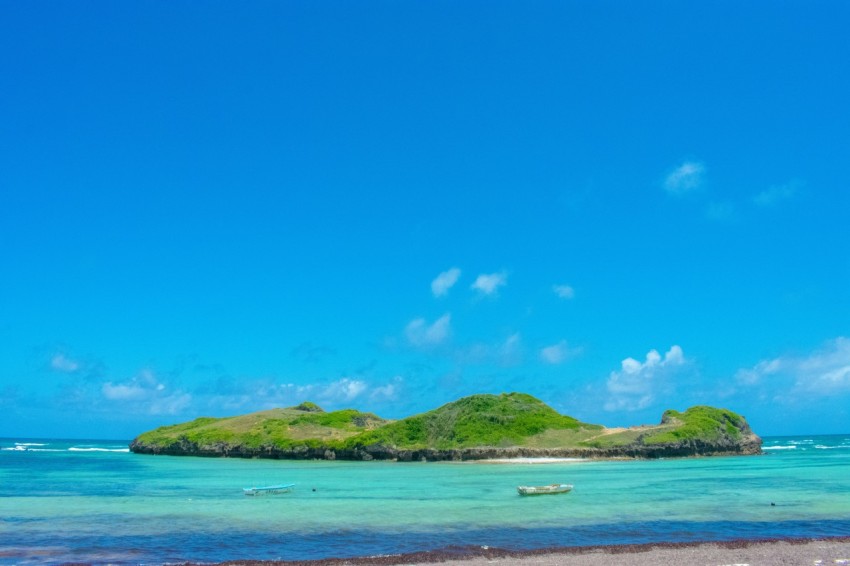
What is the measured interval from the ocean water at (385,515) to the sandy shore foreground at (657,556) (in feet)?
4.90

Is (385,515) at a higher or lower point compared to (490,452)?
lower

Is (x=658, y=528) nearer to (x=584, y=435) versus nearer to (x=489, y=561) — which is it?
(x=489, y=561)

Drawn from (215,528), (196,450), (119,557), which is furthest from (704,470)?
(196,450)

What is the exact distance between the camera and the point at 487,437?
279 ft

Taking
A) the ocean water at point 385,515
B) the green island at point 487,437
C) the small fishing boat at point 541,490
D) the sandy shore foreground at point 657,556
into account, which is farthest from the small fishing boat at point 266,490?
the green island at point 487,437

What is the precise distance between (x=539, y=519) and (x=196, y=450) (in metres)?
87.8

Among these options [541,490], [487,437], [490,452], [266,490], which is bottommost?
[541,490]

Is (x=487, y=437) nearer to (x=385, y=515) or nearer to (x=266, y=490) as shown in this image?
(x=266, y=490)

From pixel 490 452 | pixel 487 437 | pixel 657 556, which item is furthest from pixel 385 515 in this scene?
pixel 487 437

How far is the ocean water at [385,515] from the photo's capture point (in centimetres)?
2495

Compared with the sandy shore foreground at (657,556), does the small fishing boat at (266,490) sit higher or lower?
higher

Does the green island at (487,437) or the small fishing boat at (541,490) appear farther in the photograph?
the green island at (487,437)

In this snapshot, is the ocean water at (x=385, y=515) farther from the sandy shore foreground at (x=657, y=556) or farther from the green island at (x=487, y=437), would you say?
the green island at (x=487, y=437)

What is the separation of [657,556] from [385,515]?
14449 millimetres
